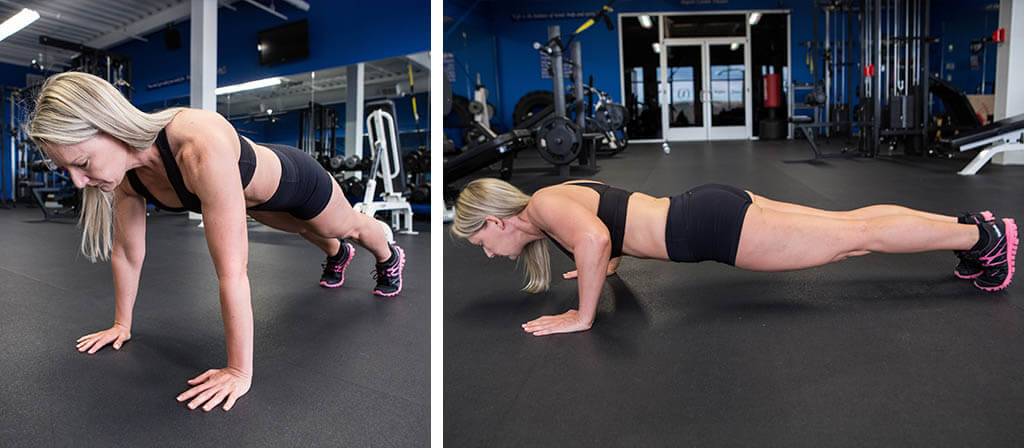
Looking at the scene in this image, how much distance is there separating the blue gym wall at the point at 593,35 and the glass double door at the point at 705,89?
62cm

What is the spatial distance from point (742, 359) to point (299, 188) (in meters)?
1.07

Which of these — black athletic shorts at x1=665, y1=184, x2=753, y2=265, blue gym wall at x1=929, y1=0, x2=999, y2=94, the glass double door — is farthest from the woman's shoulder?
blue gym wall at x1=929, y1=0, x2=999, y2=94

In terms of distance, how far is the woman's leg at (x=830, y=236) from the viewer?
1457 mm

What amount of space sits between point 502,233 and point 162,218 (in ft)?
10.2

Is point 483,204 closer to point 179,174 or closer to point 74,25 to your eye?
point 179,174

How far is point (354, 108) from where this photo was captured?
295 cm

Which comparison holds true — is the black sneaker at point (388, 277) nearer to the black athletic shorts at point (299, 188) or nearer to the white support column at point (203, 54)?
the black athletic shorts at point (299, 188)

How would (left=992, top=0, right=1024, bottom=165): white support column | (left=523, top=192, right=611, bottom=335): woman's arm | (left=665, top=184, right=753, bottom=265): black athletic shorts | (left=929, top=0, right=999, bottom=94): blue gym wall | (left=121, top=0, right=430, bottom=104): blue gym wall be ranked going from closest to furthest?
1. (left=523, top=192, right=611, bottom=335): woman's arm
2. (left=665, top=184, right=753, bottom=265): black athletic shorts
3. (left=121, top=0, right=430, bottom=104): blue gym wall
4. (left=992, top=0, right=1024, bottom=165): white support column
5. (left=929, top=0, right=999, bottom=94): blue gym wall

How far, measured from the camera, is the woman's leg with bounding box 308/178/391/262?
58.6 inches

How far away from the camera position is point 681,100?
A: 8320 millimetres

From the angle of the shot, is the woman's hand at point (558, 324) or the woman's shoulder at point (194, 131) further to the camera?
the woman's hand at point (558, 324)

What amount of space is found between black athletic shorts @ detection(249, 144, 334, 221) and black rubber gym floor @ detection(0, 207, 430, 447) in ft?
1.00

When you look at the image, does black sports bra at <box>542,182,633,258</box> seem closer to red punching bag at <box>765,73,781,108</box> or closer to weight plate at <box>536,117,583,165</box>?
weight plate at <box>536,117,583,165</box>

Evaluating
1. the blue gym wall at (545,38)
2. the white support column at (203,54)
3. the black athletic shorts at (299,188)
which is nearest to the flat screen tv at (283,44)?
the white support column at (203,54)
